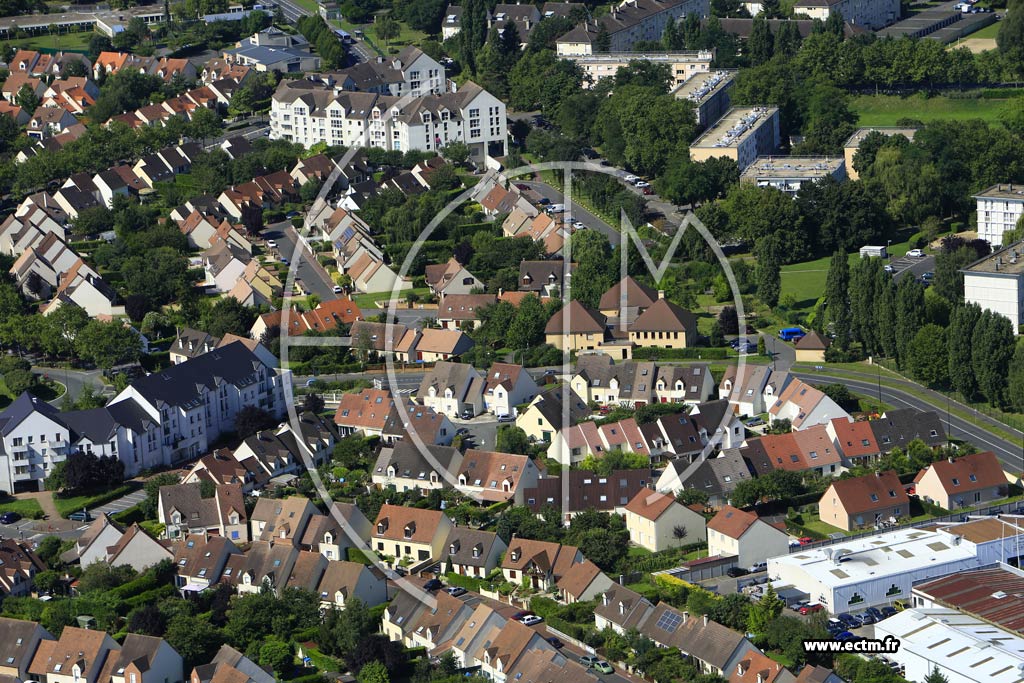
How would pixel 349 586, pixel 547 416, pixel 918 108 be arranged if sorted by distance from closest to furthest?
pixel 349 586 < pixel 547 416 < pixel 918 108

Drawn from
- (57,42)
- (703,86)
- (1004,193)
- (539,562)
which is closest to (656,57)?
(703,86)

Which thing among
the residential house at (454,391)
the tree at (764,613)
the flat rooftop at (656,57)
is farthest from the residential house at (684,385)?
the flat rooftop at (656,57)

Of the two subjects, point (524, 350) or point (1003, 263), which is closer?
point (1003, 263)

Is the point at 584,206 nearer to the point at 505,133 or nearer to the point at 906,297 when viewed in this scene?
the point at 505,133

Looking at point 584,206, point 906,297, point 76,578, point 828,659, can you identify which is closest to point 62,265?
point 584,206

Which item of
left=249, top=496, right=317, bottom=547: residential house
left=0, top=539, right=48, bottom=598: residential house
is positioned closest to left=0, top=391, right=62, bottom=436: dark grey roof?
left=0, top=539, right=48, bottom=598: residential house

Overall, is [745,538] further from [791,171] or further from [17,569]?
[791,171]

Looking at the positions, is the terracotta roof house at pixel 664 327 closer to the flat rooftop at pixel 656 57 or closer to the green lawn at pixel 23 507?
the green lawn at pixel 23 507
